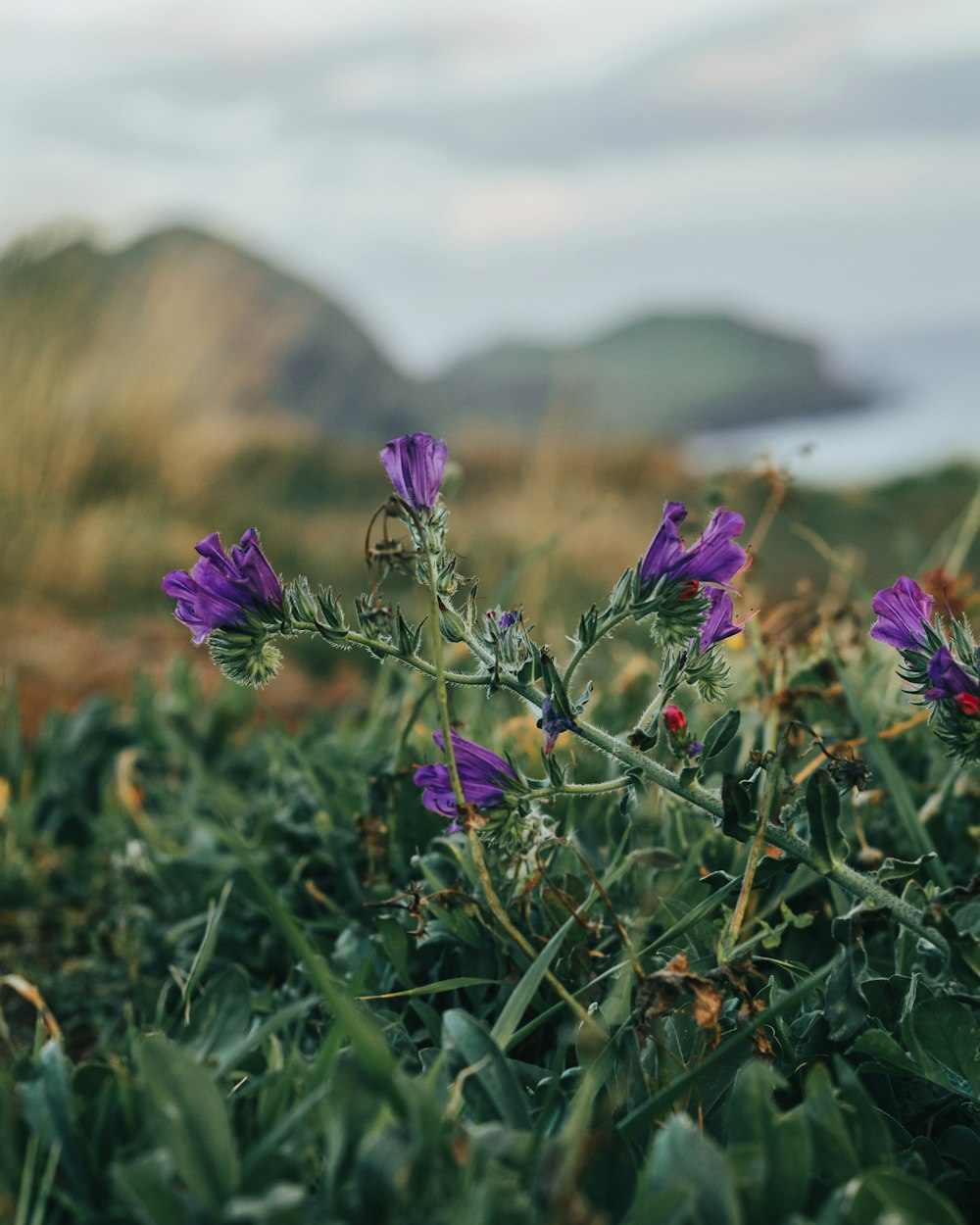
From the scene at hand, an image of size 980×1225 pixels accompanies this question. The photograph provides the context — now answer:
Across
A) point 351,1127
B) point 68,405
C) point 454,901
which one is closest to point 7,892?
point 454,901

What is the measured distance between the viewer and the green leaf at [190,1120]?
0.89 m

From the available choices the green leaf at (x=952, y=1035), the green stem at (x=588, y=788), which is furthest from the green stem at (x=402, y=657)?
the green leaf at (x=952, y=1035)

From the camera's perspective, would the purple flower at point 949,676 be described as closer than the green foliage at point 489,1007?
No

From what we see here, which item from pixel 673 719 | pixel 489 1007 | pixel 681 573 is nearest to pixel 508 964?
pixel 489 1007

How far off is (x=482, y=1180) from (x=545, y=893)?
1.83 ft

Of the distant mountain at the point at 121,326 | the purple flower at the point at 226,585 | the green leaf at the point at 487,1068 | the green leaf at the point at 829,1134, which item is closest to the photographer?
the green leaf at the point at 829,1134

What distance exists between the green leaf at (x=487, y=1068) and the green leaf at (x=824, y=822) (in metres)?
0.33

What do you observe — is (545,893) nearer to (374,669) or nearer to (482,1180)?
(482,1180)

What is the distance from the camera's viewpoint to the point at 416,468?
1.18 metres

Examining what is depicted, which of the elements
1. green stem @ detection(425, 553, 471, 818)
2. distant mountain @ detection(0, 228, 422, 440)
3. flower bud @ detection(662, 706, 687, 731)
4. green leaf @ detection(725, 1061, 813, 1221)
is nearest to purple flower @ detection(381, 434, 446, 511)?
green stem @ detection(425, 553, 471, 818)

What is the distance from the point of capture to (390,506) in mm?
1249

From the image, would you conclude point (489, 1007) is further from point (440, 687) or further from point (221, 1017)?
point (440, 687)

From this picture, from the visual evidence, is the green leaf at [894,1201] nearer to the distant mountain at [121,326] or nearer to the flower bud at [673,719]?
the flower bud at [673,719]

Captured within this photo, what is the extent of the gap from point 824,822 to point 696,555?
10.4 inches
